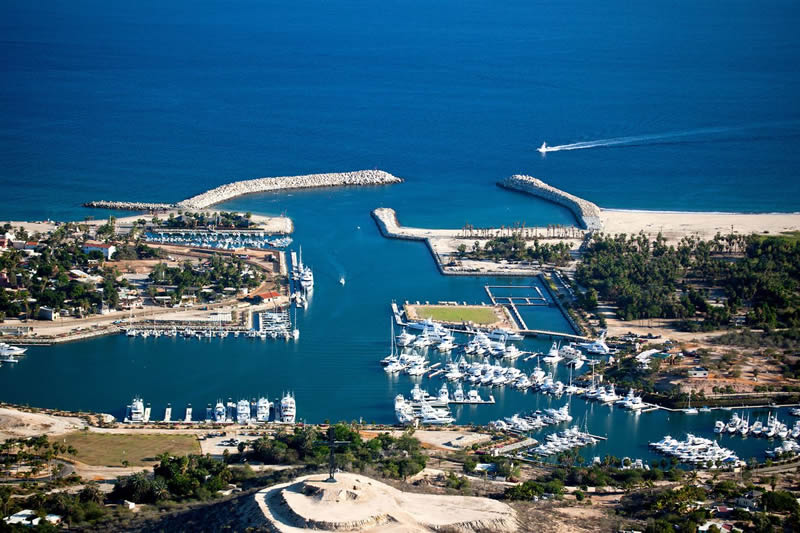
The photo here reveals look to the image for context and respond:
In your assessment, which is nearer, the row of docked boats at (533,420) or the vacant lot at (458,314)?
the row of docked boats at (533,420)

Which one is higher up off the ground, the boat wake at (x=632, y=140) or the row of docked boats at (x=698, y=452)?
the boat wake at (x=632, y=140)

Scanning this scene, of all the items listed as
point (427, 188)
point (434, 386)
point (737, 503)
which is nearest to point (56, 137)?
point (427, 188)

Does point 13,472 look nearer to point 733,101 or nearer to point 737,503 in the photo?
point 737,503

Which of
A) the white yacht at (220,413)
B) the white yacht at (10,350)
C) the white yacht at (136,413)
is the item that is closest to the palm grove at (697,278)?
the white yacht at (220,413)

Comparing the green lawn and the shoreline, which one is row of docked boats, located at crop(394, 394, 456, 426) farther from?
the shoreline

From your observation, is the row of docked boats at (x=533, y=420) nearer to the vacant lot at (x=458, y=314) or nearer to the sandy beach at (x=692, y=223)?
the vacant lot at (x=458, y=314)

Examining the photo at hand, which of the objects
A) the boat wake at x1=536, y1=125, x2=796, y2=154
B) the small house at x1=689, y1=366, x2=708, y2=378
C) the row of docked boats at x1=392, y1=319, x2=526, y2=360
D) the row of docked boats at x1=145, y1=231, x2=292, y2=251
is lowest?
the small house at x1=689, y1=366, x2=708, y2=378

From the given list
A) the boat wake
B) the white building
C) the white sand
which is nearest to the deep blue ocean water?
the boat wake
